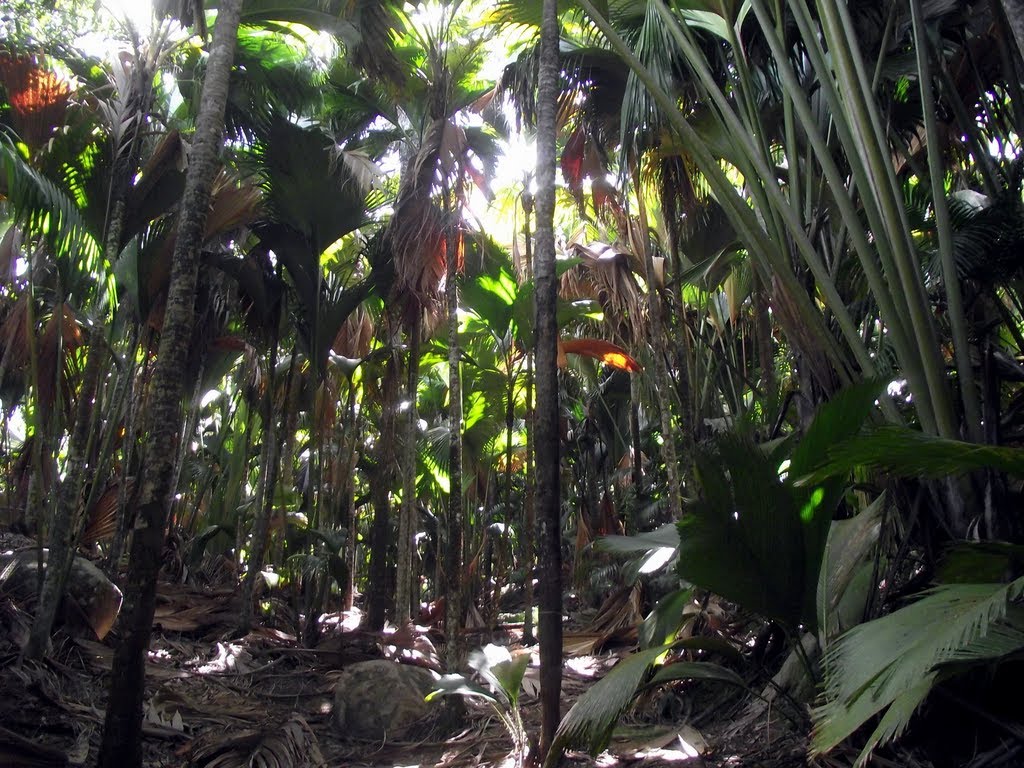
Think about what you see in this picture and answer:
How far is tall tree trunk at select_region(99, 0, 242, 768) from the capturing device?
3689mm

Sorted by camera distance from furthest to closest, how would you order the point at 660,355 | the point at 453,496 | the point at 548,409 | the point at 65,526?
the point at 660,355 → the point at 453,496 → the point at 65,526 → the point at 548,409

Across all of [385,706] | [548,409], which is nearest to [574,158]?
[548,409]

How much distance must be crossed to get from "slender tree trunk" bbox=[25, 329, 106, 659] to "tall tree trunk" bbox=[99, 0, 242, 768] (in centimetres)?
178

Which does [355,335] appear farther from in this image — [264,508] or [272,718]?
[272,718]

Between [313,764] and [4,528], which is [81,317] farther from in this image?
[313,764]

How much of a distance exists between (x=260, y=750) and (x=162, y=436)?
6.73ft

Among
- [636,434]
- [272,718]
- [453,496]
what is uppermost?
[636,434]

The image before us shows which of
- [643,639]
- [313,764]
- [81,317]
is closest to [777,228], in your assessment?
[643,639]

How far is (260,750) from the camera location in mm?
4453

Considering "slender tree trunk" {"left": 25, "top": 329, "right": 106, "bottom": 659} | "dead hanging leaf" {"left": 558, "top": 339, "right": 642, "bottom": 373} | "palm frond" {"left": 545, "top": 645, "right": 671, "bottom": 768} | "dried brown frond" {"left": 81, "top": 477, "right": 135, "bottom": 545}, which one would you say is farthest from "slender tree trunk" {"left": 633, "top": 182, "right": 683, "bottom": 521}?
"dried brown frond" {"left": 81, "top": 477, "right": 135, "bottom": 545}

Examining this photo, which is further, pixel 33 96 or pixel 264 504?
pixel 264 504

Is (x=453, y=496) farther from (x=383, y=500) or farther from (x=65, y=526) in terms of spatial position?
(x=65, y=526)

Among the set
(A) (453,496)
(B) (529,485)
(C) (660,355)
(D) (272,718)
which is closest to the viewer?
(D) (272,718)

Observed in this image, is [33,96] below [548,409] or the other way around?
the other way around
